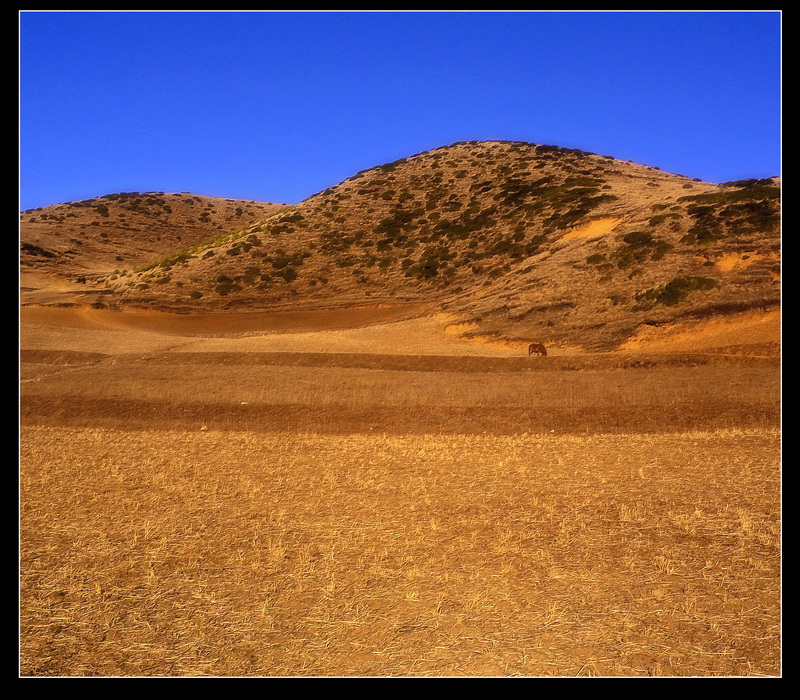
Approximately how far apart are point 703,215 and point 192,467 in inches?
1206

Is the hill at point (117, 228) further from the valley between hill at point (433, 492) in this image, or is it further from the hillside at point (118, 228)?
the valley between hill at point (433, 492)

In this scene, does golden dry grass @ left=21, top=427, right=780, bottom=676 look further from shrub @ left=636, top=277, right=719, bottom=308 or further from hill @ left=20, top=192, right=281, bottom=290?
hill @ left=20, top=192, right=281, bottom=290

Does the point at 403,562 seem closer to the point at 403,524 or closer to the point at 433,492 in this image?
the point at 403,524

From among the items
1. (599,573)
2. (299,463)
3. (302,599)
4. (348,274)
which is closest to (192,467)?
(299,463)

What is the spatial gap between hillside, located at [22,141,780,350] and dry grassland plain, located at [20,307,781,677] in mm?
11753

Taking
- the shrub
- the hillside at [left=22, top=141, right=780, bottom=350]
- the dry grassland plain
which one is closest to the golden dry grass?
the dry grassland plain

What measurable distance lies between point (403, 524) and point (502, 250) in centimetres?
3558

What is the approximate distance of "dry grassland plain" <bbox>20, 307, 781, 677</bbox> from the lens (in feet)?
19.0

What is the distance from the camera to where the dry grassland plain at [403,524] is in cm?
580

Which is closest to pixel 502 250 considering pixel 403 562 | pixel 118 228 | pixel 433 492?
pixel 433 492

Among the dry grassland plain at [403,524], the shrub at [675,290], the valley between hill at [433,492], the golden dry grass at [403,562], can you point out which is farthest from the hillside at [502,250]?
the golden dry grass at [403,562]

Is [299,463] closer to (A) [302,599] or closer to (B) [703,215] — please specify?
(A) [302,599]

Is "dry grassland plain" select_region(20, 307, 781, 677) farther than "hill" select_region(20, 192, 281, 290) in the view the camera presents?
No

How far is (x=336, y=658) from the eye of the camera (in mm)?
5605
